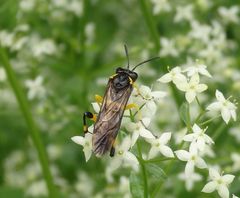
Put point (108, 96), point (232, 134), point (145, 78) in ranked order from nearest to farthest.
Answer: point (108, 96)
point (232, 134)
point (145, 78)

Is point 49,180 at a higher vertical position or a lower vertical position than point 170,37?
lower

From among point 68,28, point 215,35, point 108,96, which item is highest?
point 68,28

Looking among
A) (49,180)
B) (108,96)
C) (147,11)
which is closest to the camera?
(108,96)

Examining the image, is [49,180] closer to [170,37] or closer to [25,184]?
[25,184]

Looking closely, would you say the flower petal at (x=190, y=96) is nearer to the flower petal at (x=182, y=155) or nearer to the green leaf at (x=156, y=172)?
the flower petal at (x=182, y=155)

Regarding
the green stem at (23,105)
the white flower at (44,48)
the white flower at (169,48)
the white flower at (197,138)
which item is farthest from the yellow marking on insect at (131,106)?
the white flower at (44,48)

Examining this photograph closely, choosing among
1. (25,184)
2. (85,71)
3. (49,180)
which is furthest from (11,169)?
(49,180)
